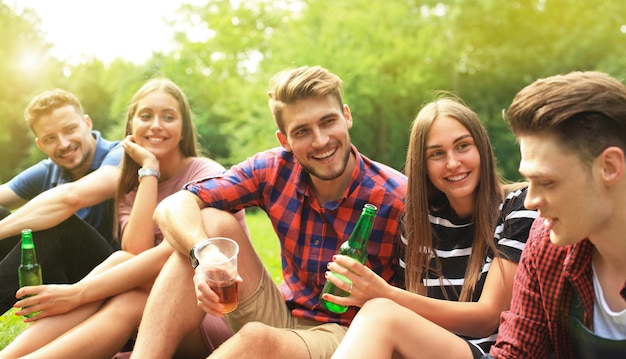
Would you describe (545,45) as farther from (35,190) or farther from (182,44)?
(35,190)

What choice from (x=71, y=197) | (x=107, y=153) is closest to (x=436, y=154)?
(x=71, y=197)

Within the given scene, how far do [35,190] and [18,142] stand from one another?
92.3 feet

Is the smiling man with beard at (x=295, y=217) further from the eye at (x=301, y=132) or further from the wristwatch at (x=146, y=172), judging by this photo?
the wristwatch at (x=146, y=172)

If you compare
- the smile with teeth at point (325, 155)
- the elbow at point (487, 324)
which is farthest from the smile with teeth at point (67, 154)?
the elbow at point (487, 324)

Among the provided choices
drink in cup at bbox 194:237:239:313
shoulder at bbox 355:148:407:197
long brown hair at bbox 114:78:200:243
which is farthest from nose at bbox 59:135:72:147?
shoulder at bbox 355:148:407:197

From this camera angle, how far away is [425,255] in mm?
2783

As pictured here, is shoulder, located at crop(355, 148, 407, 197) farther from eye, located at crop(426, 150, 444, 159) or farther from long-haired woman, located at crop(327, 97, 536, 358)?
eye, located at crop(426, 150, 444, 159)

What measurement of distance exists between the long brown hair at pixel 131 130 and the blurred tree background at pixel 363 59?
53.0ft

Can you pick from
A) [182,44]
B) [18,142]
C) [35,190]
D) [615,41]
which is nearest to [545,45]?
[615,41]

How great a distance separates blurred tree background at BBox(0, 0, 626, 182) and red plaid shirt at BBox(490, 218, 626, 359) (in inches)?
729

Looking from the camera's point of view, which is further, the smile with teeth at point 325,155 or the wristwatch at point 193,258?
the smile with teeth at point 325,155

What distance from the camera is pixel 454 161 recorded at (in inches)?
107

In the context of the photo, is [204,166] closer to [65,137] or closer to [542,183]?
[65,137]

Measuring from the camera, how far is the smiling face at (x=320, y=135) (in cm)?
302
